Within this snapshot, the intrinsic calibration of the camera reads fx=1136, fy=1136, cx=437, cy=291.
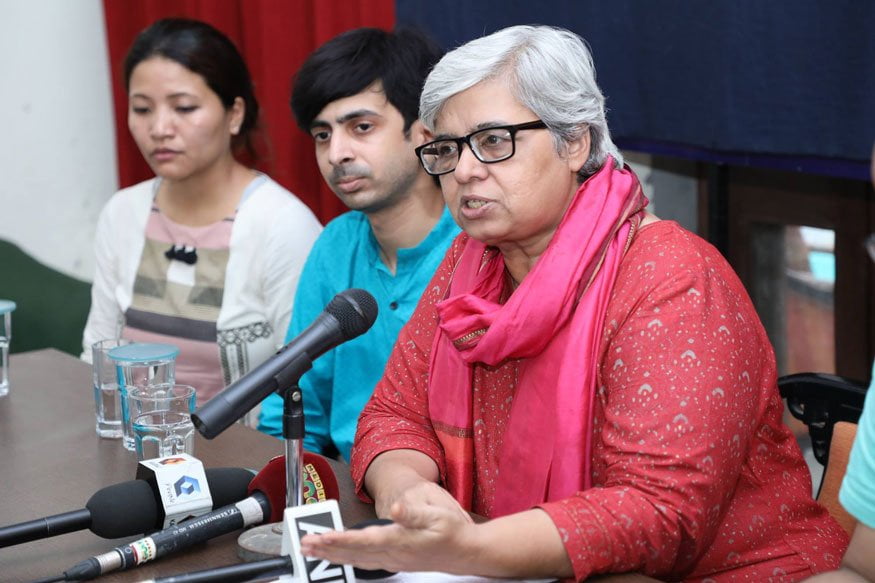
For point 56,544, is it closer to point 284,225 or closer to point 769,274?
point 284,225

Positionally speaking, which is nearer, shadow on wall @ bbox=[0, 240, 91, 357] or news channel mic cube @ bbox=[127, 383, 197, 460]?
news channel mic cube @ bbox=[127, 383, 197, 460]

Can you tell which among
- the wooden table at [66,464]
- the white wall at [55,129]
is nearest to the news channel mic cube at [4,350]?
the wooden table at [66,464]

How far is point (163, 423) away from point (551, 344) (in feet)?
2.10

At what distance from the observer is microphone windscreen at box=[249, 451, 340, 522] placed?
1.50 metres

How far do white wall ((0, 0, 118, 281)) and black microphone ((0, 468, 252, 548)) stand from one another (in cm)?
271

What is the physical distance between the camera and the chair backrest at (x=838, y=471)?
1681mm

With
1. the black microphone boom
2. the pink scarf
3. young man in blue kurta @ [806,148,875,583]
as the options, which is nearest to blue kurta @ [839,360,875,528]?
young man in blue kurta @ [806,148,875,583]

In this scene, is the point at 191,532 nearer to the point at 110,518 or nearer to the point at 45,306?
the point at 110,518

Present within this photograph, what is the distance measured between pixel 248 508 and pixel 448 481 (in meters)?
0.36

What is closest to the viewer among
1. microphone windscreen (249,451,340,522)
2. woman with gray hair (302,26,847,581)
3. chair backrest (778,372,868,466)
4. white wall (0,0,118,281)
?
woman with gray hair (302,26,847,581)

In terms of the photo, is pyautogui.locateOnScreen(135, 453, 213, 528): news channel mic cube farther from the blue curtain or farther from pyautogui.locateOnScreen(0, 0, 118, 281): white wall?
pyautogui.locateOnScreen(0, 0, 118, 281): white wall

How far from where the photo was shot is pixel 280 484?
4.96 feet

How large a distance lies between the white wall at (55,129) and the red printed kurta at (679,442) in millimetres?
2632

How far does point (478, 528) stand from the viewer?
1.28 m
